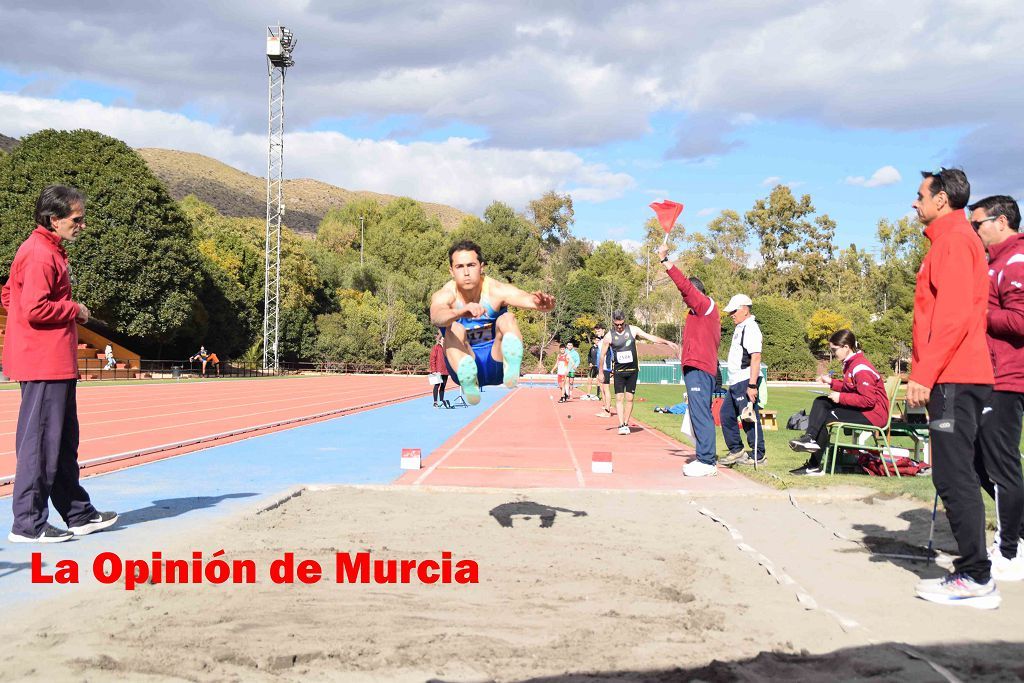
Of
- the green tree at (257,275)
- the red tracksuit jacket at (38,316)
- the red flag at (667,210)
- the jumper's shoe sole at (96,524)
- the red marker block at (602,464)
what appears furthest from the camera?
the green tree at (257,275)

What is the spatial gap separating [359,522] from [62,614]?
260 centimetres

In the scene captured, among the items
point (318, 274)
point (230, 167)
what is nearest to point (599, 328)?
point (318, 274)

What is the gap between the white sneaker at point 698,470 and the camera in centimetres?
965

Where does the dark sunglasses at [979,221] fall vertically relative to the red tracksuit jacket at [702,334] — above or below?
above

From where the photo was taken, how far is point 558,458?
451 inches

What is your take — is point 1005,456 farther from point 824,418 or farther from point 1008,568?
point 824,418

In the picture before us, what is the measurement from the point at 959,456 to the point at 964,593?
2.54 ft

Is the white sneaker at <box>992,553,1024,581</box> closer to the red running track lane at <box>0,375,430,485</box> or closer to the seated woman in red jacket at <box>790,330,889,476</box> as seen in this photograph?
the seated woman in red jacket at <box>790,330,889,476</box>

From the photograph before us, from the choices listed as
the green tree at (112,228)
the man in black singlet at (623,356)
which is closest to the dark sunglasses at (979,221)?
the man in black singlet at (623,356)

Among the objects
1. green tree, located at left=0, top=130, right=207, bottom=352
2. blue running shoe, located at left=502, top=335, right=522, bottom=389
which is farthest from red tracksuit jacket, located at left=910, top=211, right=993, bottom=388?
green tree, located at left=0, top=130, right=207, bottom=352

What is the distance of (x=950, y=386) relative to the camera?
479 cm

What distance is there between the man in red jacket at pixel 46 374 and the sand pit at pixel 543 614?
3.45 ft

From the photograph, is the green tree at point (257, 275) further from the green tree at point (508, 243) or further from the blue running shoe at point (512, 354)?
the blue running shoe at point (512, 354)

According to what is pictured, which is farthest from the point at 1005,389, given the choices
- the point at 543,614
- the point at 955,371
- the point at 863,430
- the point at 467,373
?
the point at 863,430
